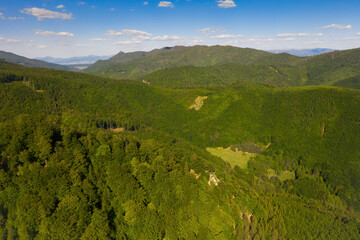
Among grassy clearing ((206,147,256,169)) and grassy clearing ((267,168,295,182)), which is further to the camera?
grassy clearing ((206,147,256,169))

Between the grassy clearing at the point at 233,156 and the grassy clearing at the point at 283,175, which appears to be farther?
the grassy clearing at the point at 233,156

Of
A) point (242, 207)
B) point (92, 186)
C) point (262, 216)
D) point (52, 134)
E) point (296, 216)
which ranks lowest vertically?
point (296, 216)

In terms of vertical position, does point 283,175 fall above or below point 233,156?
below

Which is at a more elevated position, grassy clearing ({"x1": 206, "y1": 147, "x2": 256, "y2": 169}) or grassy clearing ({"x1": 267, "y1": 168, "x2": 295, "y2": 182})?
grassy clearing ({"x1": 206, "y1": 147, "x2": 256, "y2": 169})

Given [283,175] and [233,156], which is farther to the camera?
[233,156]

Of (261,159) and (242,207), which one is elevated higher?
(242,207)

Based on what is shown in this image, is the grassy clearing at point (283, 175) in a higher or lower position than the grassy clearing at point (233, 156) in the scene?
lower

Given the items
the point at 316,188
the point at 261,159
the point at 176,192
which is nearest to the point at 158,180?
the point at 176,192

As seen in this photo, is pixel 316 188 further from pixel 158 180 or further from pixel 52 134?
pixel 52 134
